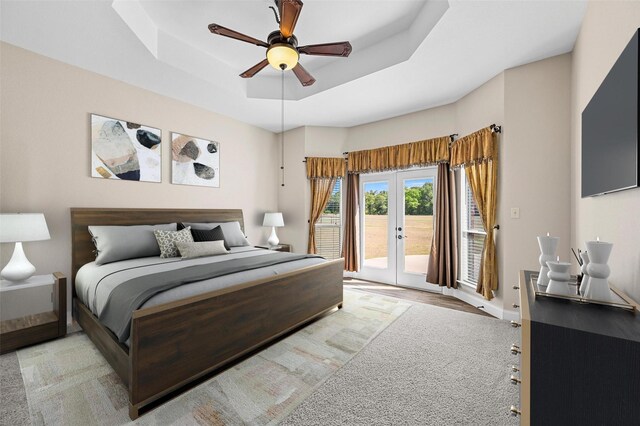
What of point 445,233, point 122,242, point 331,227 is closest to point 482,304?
point 445,233

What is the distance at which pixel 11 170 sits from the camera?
2482 millimetres

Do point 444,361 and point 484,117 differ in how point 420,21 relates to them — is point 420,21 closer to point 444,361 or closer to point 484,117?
point 484,117

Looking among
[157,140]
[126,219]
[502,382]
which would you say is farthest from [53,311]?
[502,382]

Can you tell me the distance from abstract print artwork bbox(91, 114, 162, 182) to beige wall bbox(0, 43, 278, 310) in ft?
0.23

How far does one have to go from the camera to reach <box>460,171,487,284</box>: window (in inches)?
139

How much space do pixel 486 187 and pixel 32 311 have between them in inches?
199

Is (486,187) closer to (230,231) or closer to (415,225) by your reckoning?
(415,225)

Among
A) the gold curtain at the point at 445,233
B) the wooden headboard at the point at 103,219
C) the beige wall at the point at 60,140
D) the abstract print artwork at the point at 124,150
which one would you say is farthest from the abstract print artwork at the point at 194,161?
the gold curtain at the point at 445,233

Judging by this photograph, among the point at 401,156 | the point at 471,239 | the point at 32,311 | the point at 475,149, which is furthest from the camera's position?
the point at 401,156

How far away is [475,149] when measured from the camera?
10.8 ft

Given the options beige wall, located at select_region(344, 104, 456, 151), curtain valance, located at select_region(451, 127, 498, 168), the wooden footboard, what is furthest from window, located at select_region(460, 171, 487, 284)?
the wooden footboard

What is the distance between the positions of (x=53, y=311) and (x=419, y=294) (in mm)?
4344

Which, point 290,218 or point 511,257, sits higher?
point 290,218

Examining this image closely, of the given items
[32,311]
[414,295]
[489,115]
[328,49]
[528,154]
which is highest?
[328,49]
